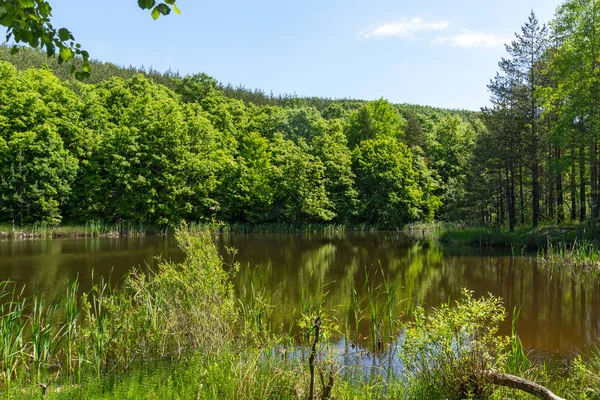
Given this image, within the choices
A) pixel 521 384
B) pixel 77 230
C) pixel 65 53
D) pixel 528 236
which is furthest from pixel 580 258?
pixel 77 230

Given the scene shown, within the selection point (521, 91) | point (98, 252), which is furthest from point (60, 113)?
point (521, 91)

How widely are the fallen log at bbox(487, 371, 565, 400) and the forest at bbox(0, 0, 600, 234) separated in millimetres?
19507

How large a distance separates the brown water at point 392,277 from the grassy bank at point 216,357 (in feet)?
3.30

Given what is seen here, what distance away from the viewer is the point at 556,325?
955 cm

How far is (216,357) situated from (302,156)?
37.1m

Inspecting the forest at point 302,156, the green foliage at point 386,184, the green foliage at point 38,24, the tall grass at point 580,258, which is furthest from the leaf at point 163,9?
the green foliage at point 386,184

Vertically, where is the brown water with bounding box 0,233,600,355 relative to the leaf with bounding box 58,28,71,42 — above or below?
below

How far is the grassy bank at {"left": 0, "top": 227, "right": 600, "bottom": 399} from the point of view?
4.23 metres

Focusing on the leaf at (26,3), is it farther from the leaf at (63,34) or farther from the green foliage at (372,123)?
the green foliage at (372,123)

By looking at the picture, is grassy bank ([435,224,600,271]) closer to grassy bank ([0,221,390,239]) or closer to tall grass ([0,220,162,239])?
grassy bank ([0,221,390,239])

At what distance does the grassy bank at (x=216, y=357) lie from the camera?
167 inches

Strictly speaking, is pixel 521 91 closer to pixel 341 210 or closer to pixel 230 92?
pixel 341 210

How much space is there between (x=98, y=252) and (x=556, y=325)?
19085mm

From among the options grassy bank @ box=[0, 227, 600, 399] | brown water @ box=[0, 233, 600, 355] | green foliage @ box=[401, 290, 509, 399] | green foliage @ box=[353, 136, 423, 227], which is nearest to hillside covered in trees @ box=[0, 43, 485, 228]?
green foliage @ box=[353, 136, 423, 227]
